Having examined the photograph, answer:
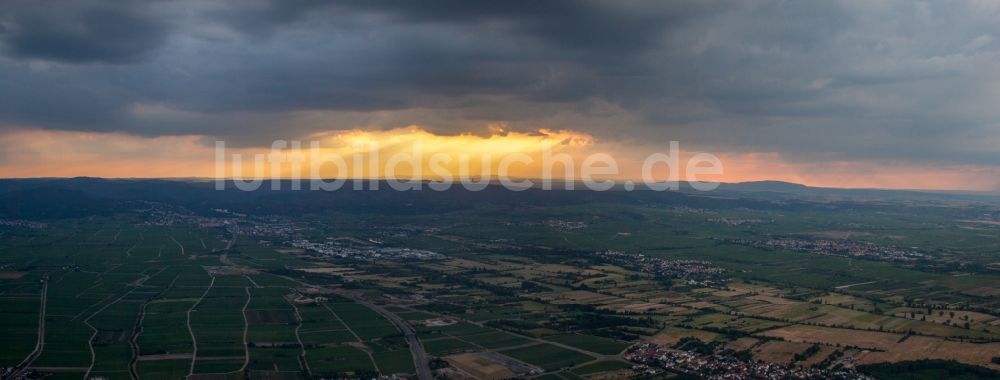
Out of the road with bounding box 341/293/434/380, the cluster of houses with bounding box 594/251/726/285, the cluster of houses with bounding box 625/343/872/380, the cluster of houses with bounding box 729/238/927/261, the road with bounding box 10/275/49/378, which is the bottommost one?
the road with bounding box 341/293/434/380

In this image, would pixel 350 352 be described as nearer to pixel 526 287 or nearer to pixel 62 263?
pixel 526 287

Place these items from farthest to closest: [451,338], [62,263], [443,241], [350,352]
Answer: [443,241] → [62,263] → [451,338] → [350,352]

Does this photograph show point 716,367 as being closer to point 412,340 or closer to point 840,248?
point 412,340

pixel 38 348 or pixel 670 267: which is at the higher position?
pixel 670 267

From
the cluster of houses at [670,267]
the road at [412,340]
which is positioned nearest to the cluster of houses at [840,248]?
the cluster of houses at [670,267]

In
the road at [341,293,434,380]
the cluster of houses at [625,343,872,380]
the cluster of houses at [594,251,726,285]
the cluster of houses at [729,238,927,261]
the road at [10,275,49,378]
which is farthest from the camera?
the cluster of houses at [729,238,927,261]

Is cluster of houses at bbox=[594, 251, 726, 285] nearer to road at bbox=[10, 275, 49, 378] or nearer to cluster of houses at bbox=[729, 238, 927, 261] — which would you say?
cluster of houses at bbox=[729, 238, 927, 261]

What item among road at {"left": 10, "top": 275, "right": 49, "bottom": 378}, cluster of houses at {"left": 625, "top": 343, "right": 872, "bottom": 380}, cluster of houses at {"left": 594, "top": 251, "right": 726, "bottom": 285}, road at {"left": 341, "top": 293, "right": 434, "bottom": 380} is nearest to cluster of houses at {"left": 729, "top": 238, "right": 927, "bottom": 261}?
cluster of houses at {"left": 594, "top": 251, "right": 726, "bottom": 285}

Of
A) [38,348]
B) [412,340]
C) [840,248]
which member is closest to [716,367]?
[412,340]

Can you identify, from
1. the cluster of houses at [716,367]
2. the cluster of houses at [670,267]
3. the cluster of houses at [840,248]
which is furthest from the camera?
the cluster of houses at [840,248]

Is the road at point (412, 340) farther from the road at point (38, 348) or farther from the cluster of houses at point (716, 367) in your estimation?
the road at point (38, 348)

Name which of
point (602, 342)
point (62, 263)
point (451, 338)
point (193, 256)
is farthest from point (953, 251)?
point (62, 263)
